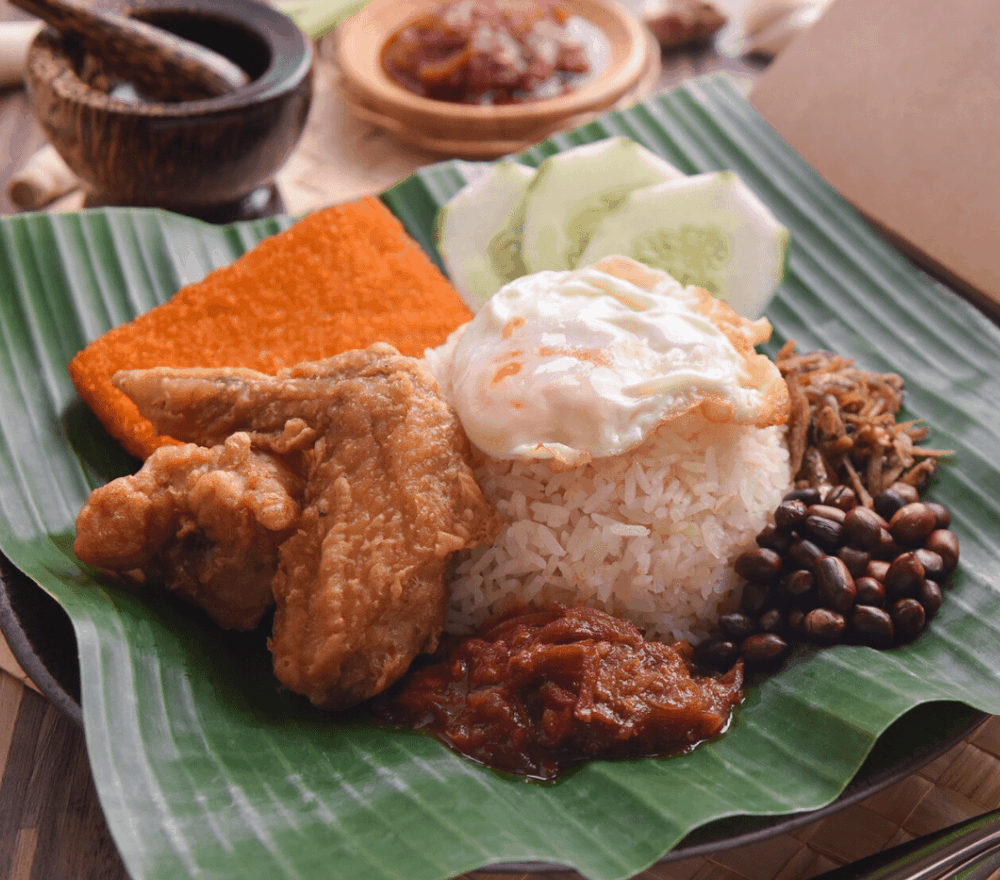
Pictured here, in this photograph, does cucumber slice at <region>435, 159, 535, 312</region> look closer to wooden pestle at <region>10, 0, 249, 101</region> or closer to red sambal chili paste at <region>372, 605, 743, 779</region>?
wooden pestle at <region>10, 0, 249, 101</region>

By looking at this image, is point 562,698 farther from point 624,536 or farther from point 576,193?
point 576,193

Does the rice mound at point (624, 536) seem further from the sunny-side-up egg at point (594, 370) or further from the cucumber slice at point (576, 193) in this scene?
the cucumber slice at point (576, 193)

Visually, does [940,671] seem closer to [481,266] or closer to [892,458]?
[892,458]

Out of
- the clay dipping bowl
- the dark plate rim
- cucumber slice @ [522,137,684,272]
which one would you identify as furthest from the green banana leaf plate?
cucumber slice @ [522,137,684,272]

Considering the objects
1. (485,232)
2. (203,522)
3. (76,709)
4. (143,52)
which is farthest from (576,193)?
(76,709)

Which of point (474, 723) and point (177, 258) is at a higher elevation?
point (177, 258)

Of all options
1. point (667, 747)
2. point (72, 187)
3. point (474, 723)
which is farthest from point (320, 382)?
point (72, 187)

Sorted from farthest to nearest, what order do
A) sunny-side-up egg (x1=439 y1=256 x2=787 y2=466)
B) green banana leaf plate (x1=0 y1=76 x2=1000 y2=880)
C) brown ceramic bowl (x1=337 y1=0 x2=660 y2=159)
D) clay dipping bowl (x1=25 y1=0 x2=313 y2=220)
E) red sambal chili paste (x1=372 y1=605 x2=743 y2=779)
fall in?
brown ceramic bowl (x1=337 y1=0 x2=660 y2=159) < clay dipping bowl (x1=25 y1=0 x2=313 y2=220) < sunny-side-up egg (x1=439 y1=256 x2=787 y2=466) < red sambal chili paste (x1=372 y1=605 x2=743 y2=779) < green banana leaf plate (x1=0 y1=76 x2=1000 y2=880)
